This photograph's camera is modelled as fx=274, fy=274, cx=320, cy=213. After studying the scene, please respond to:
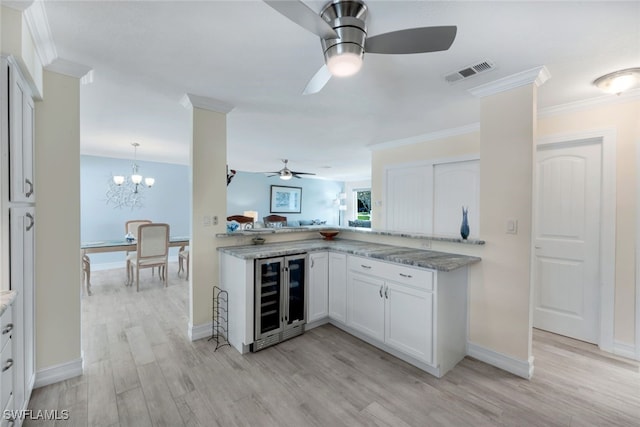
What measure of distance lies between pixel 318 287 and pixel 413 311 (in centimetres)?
104

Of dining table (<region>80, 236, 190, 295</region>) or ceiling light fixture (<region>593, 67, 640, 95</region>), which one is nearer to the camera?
ceiling light fixture (<region>593, 67, 640, 95</region>)

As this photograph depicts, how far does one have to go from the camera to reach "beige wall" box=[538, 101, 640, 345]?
2379mm

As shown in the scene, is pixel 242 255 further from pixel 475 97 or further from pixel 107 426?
pixel 475 97

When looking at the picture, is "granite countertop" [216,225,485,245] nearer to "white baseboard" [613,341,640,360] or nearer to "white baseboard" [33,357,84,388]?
"white baseboard" [33,357,84,388]

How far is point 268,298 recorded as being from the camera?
2588 mm

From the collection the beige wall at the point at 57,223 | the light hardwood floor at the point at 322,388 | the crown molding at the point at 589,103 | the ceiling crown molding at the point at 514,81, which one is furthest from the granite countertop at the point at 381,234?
the crown molding at the point at 589,103

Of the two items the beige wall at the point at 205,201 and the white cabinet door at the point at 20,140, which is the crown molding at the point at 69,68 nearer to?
the white cabinet door at the point at 20,140

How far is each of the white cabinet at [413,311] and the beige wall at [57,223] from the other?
2.31 metres

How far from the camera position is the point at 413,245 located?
9.33 ft

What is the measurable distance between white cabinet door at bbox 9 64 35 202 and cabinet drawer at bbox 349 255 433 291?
2.40 metres

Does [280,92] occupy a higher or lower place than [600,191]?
higher

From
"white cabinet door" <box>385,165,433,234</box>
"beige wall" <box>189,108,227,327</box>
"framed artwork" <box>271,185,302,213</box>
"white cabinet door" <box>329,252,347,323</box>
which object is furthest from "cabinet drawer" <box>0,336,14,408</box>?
"framed artwork" <box>271,185,302,213</box>

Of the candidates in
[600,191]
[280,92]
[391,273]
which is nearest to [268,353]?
[391,273]

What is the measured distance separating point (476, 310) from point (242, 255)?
2097 millimetres
